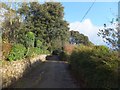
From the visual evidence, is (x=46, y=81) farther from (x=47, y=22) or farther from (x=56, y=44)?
(x=56, y=44)

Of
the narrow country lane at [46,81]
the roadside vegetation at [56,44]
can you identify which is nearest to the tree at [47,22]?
the roadside vegetation at [56,44]

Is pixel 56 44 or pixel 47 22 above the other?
pixel 47 22

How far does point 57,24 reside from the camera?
59062 mm

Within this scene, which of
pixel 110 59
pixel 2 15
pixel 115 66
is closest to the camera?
pixel 115 66

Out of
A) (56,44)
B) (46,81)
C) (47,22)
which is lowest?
(46,81)

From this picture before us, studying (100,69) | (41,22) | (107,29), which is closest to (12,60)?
(107,29)

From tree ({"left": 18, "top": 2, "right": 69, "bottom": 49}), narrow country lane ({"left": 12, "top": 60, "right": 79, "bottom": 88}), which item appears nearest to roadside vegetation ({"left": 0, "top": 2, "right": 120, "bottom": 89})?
tree ({"left": 18, "top": 2, "right": 69, "bottom": 49})

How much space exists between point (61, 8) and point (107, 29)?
50.4 m

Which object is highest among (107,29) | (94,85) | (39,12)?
(39,12)

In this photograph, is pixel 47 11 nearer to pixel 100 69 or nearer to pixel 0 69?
pixel 0 69

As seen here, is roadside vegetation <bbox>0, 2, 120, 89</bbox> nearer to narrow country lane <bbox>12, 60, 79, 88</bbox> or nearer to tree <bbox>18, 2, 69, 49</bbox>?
tree <bbox>18, 2, 69, 49</bbox>

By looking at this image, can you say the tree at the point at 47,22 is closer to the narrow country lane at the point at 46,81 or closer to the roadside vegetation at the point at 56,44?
the roadside vegetation at the point at 56,44

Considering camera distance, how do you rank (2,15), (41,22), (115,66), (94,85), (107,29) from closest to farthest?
1. (115,66)
2. (94,85)
3. (107,29)
4. (2,15)
5. (41,22)

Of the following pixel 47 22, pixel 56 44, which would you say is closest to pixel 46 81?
pixel 47 22
